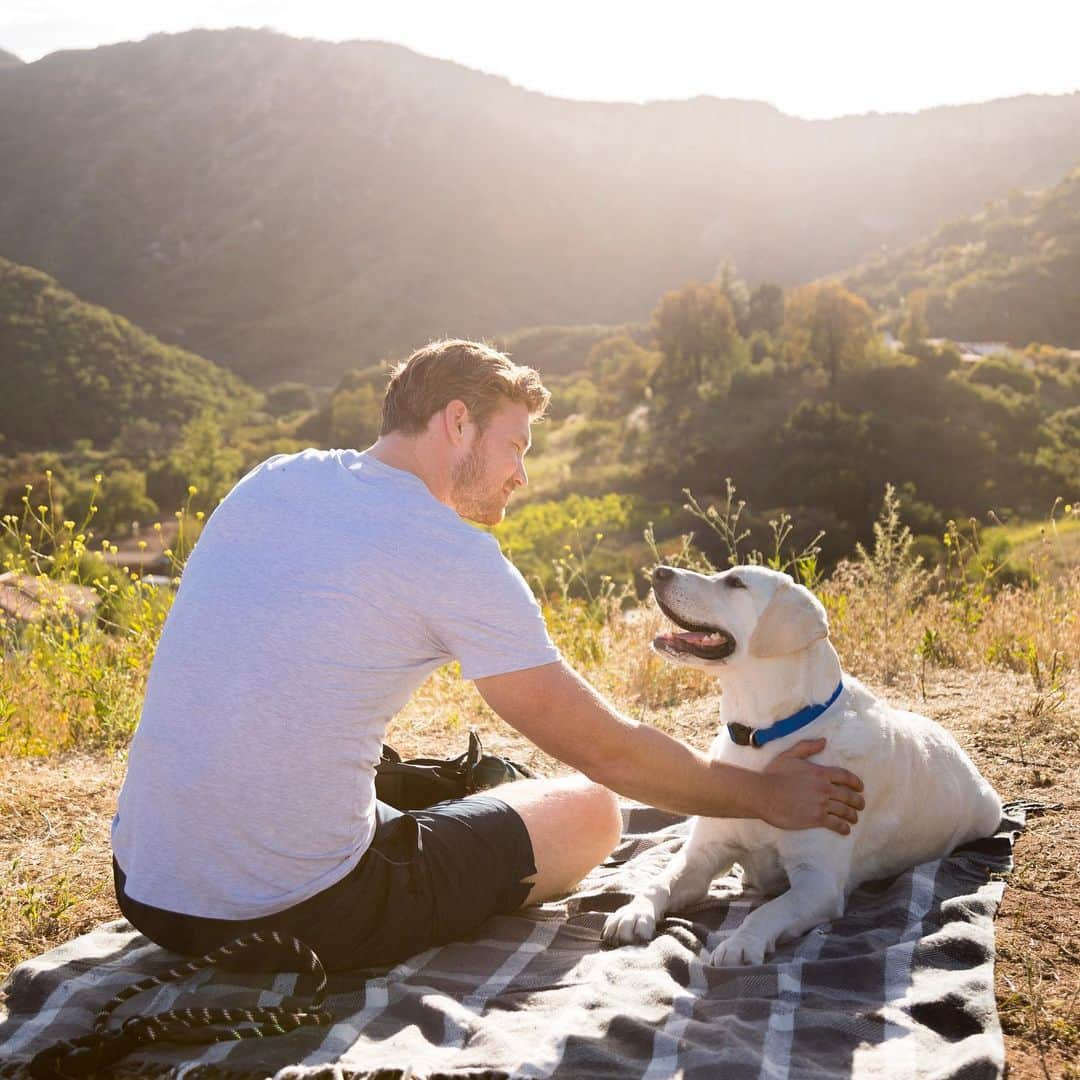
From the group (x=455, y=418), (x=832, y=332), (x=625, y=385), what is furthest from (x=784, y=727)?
(x=625, y=385)

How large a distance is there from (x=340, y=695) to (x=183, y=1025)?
2.42 ft

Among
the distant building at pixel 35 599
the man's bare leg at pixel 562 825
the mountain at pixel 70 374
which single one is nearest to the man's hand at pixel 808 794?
the man's bare leg at pixel 562 825

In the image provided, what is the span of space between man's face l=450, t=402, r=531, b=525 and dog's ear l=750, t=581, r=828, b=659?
0.80 metres

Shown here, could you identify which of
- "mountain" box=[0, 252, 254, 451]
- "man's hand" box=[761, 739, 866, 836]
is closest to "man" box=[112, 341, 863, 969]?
"man's hand" box=[761, 739, 866, 836]

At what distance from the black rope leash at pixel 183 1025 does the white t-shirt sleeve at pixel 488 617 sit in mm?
759

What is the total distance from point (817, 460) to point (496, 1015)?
107ft

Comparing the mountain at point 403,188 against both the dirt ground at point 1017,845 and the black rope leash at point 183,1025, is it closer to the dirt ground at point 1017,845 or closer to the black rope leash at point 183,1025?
the dirt ground at point 1017,845

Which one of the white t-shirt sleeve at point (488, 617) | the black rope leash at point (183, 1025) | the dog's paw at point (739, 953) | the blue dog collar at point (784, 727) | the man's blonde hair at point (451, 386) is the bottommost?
the dog's paw at point (739, 953)

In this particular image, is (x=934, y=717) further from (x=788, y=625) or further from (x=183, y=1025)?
(x=183, y=1025)

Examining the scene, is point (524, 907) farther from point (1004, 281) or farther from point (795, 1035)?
point (1004, 281)

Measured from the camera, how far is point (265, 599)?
2379mm

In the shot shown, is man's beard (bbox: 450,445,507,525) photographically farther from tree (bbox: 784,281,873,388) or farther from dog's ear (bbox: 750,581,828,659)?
tree (bbox: 784,281,873,388)

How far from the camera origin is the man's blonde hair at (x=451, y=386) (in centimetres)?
270

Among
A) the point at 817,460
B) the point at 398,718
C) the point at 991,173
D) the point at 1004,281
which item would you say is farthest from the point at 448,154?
the point at 398,718
